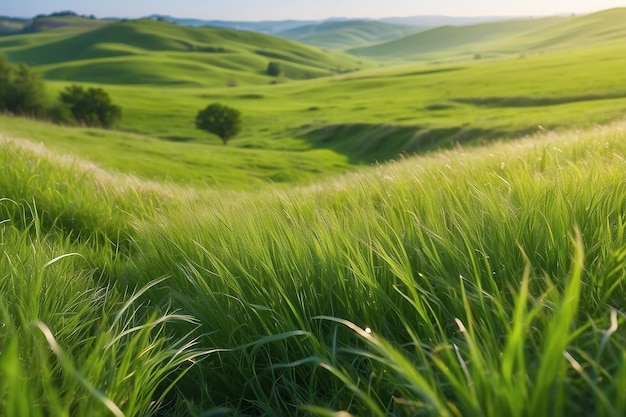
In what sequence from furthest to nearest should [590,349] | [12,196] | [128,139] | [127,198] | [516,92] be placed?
[516,92] < [128,139] < [127,198] < [12,196] < [590,349]

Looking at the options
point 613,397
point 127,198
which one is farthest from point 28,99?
point 613,397

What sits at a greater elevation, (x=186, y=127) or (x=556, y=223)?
(x=556, y=223)

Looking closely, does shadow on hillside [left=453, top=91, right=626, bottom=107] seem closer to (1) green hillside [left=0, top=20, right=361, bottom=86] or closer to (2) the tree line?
(2) the tree line

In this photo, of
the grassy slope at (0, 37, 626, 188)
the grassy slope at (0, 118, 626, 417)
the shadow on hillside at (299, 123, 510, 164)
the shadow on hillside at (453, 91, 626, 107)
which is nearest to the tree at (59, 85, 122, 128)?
the grassy slope at (0, 37, 626, 188)

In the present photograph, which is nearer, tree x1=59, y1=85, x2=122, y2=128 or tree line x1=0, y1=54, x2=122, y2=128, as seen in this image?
tree line x1=0, y1=54, x2=122, y2=128

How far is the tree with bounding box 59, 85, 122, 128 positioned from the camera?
208ft

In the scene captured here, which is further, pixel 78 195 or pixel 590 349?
pixel 78 195

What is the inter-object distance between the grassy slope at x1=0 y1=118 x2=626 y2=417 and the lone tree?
2306 inches

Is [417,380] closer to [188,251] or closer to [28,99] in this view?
[188,251]

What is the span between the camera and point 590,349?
114cm

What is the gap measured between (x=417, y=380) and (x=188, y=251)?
5.08 feet

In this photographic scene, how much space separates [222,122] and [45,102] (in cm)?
2130

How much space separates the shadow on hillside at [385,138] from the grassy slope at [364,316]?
105 ft

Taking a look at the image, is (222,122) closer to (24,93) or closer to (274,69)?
(24,93)
